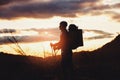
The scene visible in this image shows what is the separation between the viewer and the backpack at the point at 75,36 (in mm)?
12219

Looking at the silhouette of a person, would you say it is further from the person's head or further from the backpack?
the backpack

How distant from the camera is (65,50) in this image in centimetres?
1238

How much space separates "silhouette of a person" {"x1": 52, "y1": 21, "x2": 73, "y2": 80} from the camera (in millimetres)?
12250

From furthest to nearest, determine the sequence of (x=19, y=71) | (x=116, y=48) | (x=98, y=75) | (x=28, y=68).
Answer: (x=116, y=48) → (x=28, y=68) → (x=19, y=71) → (x=98, y=75)

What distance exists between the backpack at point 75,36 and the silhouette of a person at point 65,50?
5.0 inches

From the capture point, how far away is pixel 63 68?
12.4 metres

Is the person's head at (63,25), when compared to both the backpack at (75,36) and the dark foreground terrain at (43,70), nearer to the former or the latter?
the backpack at (75,36)

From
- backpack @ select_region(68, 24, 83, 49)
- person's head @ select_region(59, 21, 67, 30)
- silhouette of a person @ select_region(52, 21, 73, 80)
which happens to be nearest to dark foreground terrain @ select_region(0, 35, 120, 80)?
silhouette of a person @ select_region(52, 21, 73, 80)

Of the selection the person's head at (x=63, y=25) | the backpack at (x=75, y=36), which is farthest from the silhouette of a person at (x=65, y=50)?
the backpack at (x=75, y=36)

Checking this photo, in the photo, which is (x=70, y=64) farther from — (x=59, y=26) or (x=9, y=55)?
(x=9, y=55)

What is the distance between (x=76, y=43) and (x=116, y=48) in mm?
26431

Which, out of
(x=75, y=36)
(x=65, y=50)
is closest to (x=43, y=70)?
(x=65, y=50)

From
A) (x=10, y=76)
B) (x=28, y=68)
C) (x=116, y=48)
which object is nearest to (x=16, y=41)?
(x=10, y=76)

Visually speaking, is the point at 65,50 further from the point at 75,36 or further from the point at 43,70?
the point at 43,70
